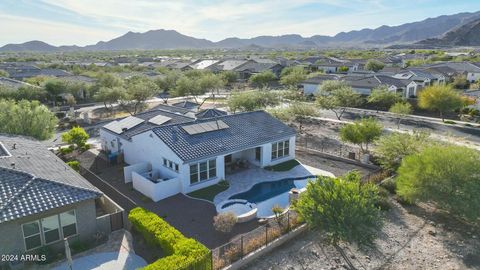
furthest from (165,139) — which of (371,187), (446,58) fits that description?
(446,58)

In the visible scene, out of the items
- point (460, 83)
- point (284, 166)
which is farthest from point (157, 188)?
point (460, 83)

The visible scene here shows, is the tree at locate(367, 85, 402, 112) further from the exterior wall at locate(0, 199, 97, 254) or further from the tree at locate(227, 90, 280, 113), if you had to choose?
the exterior wall at locate(0, 199, 97, 254)

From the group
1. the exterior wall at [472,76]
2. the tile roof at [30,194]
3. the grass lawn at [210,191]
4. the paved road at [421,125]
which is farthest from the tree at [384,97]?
the tile roof at [30,194]

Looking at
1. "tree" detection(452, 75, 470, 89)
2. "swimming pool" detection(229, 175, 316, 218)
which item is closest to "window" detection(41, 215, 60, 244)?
"swimming pool" detection(229, 175, 316, 218)

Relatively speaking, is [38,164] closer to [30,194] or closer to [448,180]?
[30,194]

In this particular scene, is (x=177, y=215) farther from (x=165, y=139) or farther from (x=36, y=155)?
(x=36, y=155)

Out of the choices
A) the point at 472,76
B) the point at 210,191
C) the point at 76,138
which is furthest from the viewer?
the point at 472,76
